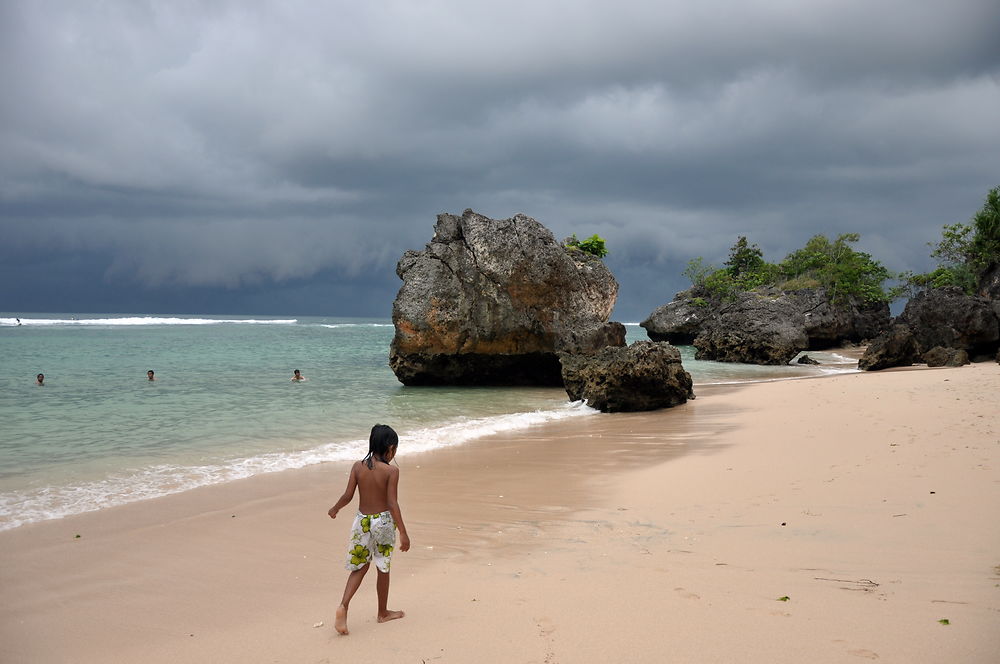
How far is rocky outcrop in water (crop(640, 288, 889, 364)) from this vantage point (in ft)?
109

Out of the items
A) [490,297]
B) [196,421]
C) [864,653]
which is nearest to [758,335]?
[490,297]

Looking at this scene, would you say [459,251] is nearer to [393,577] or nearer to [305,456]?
[305,456]

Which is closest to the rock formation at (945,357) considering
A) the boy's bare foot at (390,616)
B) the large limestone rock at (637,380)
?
the large limestone rock at (637,380)

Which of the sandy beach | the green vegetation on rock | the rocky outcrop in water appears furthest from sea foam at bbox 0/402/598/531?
the rocky outcrop in water

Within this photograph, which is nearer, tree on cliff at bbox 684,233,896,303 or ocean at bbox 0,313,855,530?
ocean at bbox 0,313,855,530

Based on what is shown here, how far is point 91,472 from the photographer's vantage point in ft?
31.0

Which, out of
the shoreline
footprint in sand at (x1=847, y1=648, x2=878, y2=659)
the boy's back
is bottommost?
the shoreline

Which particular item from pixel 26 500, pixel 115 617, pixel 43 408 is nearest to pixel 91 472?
pixel 26 500

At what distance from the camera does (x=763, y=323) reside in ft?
113

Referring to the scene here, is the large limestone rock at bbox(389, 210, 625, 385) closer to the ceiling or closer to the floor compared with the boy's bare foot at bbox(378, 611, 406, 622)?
closer to the ceiling

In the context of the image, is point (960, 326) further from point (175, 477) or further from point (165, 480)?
point (165, 480)

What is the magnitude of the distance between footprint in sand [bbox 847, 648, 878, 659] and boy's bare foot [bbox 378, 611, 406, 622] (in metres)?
2.70

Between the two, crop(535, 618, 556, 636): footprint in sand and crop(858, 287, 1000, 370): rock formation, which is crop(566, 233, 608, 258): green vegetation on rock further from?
crop(535, 618, 556, 636): footprint in sand

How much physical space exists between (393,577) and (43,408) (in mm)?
14804
